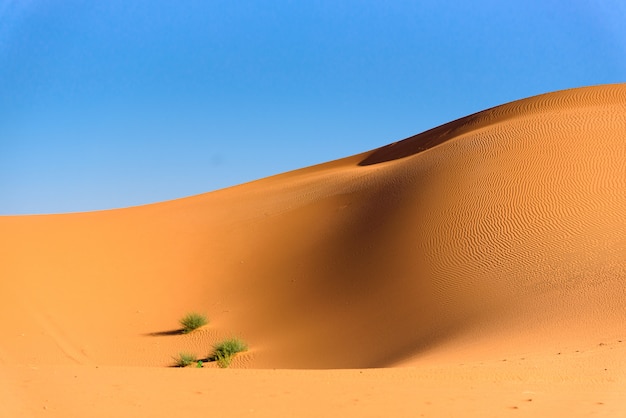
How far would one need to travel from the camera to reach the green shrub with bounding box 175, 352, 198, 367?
756 inches

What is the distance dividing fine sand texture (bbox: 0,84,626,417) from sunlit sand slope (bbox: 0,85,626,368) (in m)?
0.07

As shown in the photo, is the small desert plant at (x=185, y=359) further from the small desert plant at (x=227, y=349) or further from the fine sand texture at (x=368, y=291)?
the small desert plant at (x=227, y=349)

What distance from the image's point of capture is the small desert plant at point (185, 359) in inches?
756

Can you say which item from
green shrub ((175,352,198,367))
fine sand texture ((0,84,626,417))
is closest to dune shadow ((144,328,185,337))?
fine sand texture ((0,84,626,417))

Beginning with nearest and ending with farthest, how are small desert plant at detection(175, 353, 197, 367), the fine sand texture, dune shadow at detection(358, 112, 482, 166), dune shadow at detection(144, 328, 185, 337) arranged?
the fine sand texture, small desert plant at detection(175, 353, 197, 367), dune shadow at detection(144, 328, 185, 337), dune shadow at detection(358, 112, 482, 166)

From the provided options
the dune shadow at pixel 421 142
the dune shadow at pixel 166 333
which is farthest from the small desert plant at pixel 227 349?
the dune shadow at pixel 421 142

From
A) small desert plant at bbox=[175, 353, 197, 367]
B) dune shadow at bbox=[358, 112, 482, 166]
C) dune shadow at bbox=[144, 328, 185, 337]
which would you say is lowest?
small desert plant at bbox=[175, 353, 197, 367]

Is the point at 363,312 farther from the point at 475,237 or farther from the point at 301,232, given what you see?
the point at 301,232

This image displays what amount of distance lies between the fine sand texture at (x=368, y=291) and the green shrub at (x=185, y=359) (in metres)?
0.33

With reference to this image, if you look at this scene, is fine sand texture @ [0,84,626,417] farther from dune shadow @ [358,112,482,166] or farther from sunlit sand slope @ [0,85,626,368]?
dune shadow @ [358,112,482,166]

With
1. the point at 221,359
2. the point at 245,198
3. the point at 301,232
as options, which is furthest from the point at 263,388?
the point at 245,198

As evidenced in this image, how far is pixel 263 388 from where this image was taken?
10086mm

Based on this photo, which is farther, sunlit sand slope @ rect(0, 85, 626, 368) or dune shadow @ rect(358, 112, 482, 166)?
dune shadow @ rect(358, 112, 482, 166)

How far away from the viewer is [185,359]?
62.8ft
